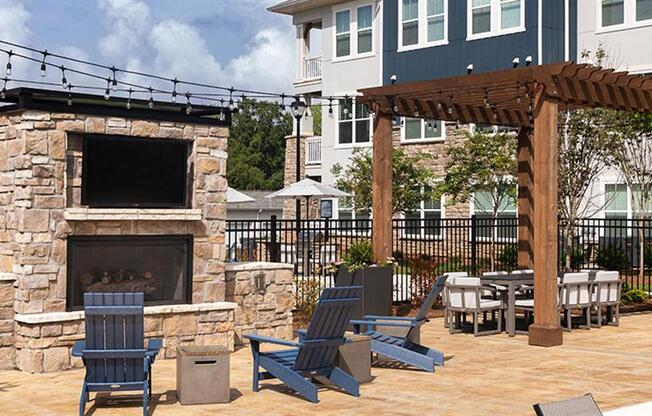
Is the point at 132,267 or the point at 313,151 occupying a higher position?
the point at 313,151

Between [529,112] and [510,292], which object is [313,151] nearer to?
[529,112]

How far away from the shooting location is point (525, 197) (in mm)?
19703

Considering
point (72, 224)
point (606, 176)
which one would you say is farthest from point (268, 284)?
point (606, 176)

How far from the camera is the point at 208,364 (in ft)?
32.6

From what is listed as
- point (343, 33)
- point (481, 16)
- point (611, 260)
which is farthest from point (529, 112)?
point (343, 33)

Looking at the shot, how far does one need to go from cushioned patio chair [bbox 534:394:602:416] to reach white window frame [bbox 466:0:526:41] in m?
23.6

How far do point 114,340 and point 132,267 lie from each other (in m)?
3.28

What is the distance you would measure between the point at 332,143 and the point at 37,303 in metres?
24.4

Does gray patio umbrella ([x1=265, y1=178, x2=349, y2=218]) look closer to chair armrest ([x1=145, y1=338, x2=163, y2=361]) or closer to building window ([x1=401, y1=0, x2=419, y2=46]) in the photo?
building window ([x1=401, y1=0, x2=419, y2=46])

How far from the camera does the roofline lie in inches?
467

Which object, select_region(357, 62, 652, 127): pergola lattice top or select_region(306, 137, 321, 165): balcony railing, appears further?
select_region(306, 137, 321, 165): balcony railing

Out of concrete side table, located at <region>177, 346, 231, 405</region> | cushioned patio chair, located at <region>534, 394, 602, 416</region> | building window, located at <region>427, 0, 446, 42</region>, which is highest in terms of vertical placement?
building window, located at <region>427, 0, 446, 42</region>

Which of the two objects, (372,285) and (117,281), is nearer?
(117,281)

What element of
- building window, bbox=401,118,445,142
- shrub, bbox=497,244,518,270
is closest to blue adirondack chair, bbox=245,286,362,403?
shrub, bbox=497,244,518,270
